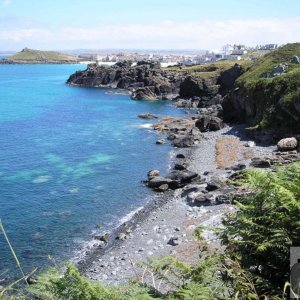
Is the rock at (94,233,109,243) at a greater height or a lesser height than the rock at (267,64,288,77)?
lesser

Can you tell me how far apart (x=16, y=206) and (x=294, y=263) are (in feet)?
118

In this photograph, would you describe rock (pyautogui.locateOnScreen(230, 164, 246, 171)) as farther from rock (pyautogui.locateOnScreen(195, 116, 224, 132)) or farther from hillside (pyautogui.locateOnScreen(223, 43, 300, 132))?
rock (pyautogui.locateOnScreen(195, 116, 224, 132))

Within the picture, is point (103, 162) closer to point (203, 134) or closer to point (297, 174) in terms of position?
point (203, 134)

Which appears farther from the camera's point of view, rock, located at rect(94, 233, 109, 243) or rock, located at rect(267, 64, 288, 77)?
rock, located at rect(267, 64, 288, 77)

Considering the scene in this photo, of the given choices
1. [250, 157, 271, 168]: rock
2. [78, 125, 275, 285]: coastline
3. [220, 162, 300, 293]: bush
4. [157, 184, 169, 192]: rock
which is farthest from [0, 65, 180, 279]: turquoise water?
[220, 162, 300, 293]: bush

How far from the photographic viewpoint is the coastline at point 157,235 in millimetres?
27312

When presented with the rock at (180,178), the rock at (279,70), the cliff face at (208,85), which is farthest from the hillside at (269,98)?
the cliff face at (208,85)

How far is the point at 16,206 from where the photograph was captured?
38.9 meters

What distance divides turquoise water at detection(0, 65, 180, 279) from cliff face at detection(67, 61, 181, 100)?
2325 centimetres

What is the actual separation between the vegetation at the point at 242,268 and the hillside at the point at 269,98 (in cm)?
5287

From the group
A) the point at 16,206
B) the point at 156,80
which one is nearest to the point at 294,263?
the point at 16,206

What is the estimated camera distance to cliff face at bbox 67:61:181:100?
12500 centimetres

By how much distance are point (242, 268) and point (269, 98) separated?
6134 cm

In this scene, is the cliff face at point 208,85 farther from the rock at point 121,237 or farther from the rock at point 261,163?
the rock at point 121,237
